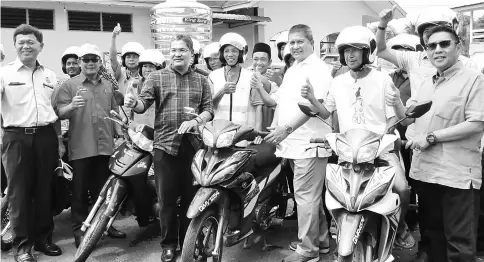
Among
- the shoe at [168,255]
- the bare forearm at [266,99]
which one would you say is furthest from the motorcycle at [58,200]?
the bare forearm at [266,99]

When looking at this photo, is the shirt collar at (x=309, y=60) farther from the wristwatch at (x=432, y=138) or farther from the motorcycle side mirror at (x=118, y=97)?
the motorcycle side mirror at (x=118, y=97)

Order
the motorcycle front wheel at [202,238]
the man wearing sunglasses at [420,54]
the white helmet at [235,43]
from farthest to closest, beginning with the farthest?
the white helmet at [235,43], the motorcycle front wheel at [202,238], the man wearing sunglasses at [420,54]

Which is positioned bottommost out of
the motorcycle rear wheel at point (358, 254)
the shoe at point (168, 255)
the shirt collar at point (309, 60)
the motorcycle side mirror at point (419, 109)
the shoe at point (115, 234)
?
the shoe at point (115, 234)

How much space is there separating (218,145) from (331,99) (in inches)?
38.5

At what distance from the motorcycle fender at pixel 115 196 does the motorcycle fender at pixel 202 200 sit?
1102 mm

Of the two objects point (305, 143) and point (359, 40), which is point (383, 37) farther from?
point (305, 143)

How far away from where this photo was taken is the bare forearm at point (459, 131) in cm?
302

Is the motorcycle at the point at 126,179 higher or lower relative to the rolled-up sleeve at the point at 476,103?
lower

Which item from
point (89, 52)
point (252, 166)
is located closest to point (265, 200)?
→ point (252, 166)

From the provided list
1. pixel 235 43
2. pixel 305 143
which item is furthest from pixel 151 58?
pixel 305 143

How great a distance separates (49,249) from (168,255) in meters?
1.26

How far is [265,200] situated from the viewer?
431 centimetres

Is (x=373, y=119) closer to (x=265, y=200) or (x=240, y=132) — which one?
(x=240, y=132)

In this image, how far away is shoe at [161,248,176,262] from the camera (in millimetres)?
4145
